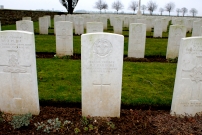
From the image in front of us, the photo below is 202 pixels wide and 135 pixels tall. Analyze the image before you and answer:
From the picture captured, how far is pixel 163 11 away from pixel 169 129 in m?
74.1

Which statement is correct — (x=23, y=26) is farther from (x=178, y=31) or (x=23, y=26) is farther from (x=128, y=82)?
(x=178, y=31)

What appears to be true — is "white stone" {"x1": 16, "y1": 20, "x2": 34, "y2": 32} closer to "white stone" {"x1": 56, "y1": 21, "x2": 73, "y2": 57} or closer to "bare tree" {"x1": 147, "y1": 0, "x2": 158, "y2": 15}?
"white stone" {"x1": 56, "y1": 21, "x2": 73, "y2": 57}

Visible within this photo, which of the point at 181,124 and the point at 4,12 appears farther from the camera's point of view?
the point at 4,12

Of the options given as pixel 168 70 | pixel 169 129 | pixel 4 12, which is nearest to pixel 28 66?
pixel 169 129

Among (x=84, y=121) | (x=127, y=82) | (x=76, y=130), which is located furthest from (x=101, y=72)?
(x=127, y=82)

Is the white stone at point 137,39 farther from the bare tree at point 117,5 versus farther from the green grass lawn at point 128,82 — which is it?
the bare tree at point 117,5

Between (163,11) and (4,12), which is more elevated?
(163,11)

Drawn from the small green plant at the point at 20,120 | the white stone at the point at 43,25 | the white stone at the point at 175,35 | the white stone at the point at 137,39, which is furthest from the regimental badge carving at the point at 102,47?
the white stone at the point at 43,25

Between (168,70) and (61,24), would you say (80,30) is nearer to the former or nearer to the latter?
(61,24)

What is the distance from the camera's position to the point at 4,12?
2120 centimetres

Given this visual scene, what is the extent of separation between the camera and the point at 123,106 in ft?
15.5

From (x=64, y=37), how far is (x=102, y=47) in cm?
541

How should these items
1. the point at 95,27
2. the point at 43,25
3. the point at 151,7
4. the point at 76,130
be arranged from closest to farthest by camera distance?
the point at 76,130 → the point at 95,27 → the point at 43,25 → the point at 151,7

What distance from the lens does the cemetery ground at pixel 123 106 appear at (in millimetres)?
3727
